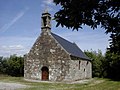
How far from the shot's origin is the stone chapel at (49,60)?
98.8 ft

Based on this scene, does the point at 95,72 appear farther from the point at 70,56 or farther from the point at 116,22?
the point at 116,22

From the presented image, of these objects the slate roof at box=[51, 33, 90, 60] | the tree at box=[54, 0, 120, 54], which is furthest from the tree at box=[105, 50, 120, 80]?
the tree at box=[54, 0, 120, 54]

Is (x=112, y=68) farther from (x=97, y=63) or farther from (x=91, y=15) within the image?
(x=91, y=15)

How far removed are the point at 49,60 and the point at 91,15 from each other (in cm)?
2484

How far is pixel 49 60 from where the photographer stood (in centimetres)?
3152

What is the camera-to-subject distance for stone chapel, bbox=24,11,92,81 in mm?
30109

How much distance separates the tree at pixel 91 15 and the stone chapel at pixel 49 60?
74.5ft

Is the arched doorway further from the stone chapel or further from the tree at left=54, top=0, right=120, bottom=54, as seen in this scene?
the tree at left=54, top=0, right=120, bottom=54

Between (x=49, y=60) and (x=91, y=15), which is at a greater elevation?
(x=91, y=15)

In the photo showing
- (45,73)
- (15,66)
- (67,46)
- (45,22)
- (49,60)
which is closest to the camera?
(49,60)

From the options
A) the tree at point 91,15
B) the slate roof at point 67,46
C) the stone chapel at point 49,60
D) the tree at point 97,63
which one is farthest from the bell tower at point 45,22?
the tree at point 91,15

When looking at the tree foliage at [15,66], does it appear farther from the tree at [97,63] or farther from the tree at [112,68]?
the tree at [112,68]

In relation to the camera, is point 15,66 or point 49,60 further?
point 15,66

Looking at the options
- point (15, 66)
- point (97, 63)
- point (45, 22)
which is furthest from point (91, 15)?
point (97, 63)
